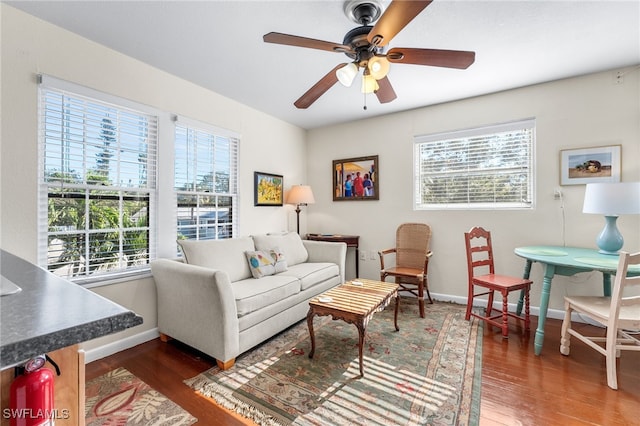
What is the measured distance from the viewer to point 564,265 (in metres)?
2.12

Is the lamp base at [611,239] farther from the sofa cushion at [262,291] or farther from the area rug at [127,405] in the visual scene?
the area rug at [127,405]

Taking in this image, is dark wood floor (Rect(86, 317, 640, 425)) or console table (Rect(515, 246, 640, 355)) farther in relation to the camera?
console table (Rect(515, 246, 640, 355))

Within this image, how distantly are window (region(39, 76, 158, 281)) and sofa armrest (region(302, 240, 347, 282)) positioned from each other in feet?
6.18

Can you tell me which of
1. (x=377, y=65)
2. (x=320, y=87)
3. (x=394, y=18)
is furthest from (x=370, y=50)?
(x=320, y=87)

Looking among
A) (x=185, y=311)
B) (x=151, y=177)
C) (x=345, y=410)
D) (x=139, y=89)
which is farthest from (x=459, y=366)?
(x=139, y=89)

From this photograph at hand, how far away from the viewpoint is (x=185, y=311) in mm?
2281

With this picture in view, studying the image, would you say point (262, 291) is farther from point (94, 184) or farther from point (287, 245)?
point (94, 184)

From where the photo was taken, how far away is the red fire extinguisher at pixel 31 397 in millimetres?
599

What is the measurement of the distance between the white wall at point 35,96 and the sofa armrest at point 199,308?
34 cm

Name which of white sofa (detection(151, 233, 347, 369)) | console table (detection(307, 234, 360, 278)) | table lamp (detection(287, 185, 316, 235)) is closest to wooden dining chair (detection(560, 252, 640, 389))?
white sofa (detection(151, 233, 347, 369))

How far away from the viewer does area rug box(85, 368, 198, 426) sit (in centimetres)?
158

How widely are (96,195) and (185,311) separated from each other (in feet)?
3.97

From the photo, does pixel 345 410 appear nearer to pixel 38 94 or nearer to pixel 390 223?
pixel 390 223

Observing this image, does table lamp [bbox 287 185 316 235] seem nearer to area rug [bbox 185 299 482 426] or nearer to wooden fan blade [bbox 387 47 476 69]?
area rug [bbox 185 299 482 426]
